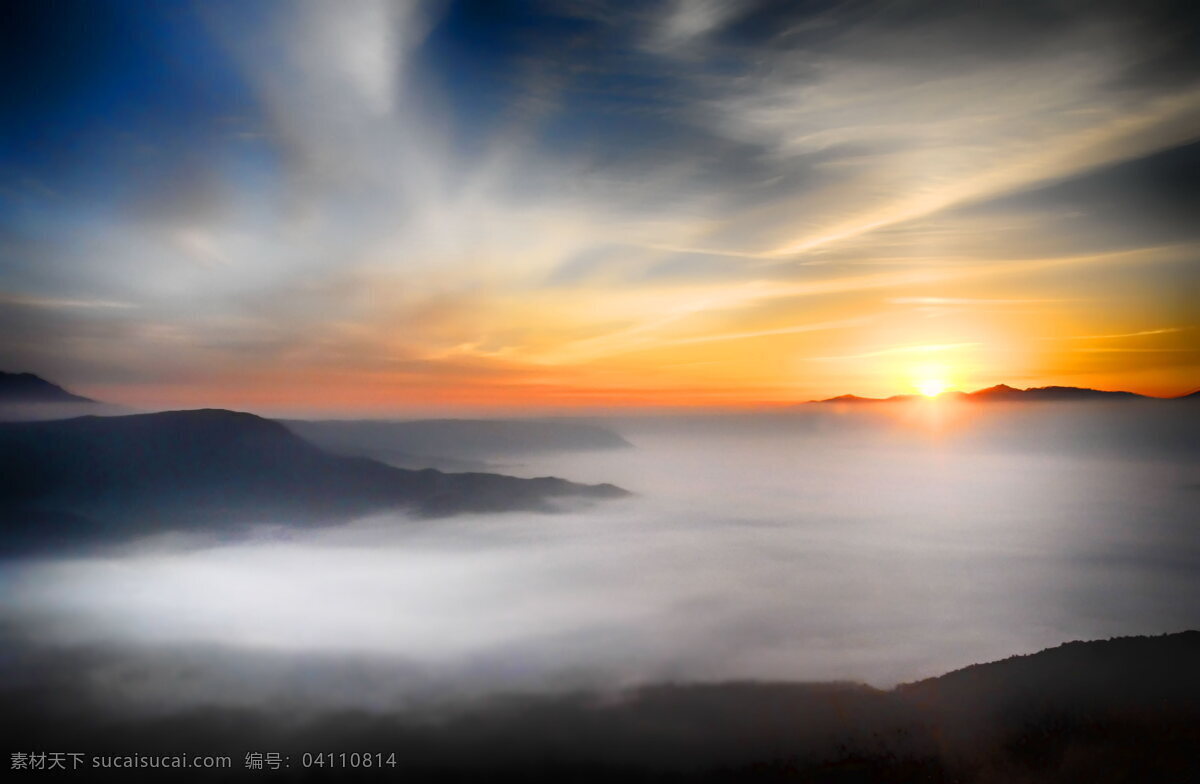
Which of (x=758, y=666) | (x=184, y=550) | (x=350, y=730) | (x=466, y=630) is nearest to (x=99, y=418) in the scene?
(x=184, y=550)

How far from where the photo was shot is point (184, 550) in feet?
611

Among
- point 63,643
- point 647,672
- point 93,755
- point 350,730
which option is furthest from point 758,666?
point 63,643

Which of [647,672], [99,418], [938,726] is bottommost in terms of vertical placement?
[647,672]

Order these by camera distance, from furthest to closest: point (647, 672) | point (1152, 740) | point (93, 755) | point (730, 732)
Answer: point (647, 672) < point (93, 755) < point (730, 732) < point (1152, 740)

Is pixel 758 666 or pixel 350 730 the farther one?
pixel 758 666

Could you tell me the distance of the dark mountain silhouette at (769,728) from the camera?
4891cm

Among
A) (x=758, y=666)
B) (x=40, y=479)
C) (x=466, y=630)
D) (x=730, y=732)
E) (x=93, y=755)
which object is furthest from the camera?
(x=40, y=479)

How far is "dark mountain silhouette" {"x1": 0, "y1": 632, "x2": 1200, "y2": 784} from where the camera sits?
48.9 metres

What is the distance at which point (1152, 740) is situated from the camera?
46312mm

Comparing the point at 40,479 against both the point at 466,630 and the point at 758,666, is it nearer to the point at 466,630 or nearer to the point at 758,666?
the point at 466,630

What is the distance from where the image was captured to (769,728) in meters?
63.8

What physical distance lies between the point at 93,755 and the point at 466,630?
85891 mm

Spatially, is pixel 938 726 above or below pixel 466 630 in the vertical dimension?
above

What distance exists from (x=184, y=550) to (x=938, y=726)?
204677 mm
